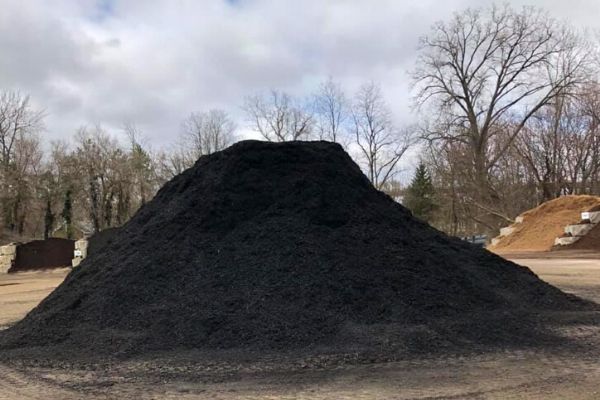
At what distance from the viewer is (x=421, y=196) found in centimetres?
6925

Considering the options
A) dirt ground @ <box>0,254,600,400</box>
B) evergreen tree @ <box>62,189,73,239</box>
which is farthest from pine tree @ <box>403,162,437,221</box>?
dirt ground @ <box>0,254,600,400</box>

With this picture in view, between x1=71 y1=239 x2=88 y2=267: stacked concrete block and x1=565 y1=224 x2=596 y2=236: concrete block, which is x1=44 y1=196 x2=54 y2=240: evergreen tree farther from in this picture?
x1=565 y1=224 x2=596 y2=236: concrete block

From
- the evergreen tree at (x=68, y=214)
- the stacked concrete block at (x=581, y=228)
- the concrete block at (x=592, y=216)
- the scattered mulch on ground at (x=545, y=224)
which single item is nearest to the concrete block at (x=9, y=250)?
the evergreen tree at (x=68, y=214)

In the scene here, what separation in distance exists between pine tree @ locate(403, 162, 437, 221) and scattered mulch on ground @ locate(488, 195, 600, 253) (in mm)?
26986

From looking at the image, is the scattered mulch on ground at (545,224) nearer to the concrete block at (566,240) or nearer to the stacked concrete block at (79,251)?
the concrete block at (566,240)

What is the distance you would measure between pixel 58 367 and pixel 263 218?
12.4 ft

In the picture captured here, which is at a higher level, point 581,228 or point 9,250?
point 9,250

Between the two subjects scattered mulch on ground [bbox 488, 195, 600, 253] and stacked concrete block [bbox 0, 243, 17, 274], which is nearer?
scattered mulch on ground [bbox 488, 195, 600, 253]

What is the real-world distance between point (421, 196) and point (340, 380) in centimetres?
6518

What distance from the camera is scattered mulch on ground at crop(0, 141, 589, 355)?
7.13 m

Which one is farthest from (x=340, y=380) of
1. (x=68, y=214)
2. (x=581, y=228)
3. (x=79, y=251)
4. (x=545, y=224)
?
(x=68, y=214)

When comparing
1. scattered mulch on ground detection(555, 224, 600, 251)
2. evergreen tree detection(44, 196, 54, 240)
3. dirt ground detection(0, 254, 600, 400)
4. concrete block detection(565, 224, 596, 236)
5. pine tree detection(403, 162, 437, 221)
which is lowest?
dirt ground detection(0, 254, 600, 400)

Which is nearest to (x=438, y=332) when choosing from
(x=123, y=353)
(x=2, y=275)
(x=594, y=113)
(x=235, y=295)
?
(x=235, y=295)

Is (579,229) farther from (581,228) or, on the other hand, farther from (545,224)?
(545,224)
